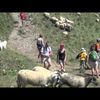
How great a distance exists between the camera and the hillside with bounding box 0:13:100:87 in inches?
866

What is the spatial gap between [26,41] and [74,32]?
3.62 meters

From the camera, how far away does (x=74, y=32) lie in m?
27.8

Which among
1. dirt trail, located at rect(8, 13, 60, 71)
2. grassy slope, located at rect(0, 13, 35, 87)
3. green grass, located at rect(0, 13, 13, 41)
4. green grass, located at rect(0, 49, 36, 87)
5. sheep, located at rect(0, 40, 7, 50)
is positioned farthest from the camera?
green grass, located at rect(0, 13, 13, 41)

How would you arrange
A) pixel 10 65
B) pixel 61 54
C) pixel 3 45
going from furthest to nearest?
pixel 3 45, pixel 10 65, pixel 61 54

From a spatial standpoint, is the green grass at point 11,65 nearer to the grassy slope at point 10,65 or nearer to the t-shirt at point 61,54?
the grassy slope at point 10,65

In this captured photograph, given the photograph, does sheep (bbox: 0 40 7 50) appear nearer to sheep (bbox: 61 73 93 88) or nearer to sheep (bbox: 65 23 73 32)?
sheep (bbox: 65 23 73 32)

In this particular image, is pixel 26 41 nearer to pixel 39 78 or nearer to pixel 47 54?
pixel 47 54

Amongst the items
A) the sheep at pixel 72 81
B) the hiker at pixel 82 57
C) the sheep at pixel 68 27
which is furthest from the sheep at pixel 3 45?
the sheep at pixel 72 81

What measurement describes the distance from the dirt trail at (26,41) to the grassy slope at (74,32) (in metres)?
0.68

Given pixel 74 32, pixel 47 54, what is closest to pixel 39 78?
pixel 47 54

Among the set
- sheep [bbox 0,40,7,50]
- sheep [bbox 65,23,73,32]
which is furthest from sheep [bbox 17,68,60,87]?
sheep [bbox 65,23,73,32]

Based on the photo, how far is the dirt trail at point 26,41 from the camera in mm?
24339

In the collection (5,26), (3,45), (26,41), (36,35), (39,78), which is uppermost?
(5,26)
